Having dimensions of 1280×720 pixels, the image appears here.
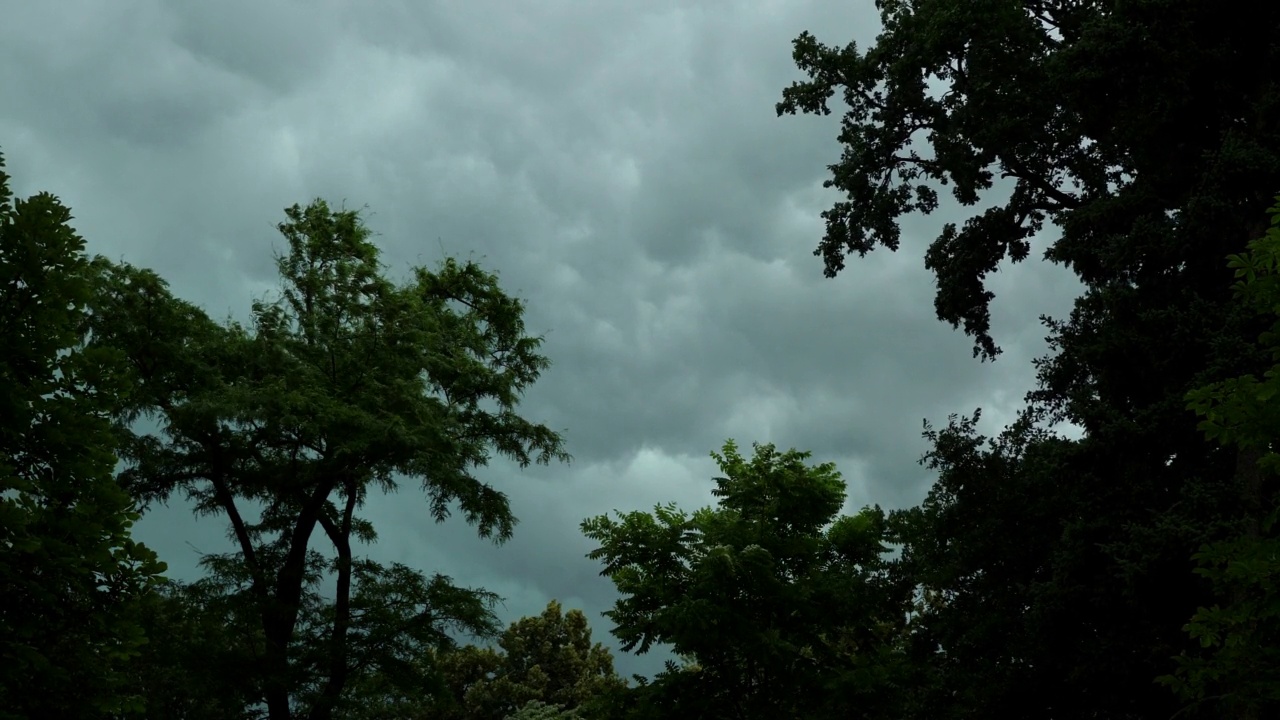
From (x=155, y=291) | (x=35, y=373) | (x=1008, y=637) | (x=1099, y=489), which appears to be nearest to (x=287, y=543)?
(x=155, y=291)

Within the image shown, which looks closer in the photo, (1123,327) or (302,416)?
(1123,327)

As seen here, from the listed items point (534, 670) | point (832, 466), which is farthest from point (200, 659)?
point (534, 670)

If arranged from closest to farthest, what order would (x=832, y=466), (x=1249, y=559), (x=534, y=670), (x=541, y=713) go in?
(x=1249, y=559) < (x=832, y=466) < (x=541, y=713) < (x=534, y=670)

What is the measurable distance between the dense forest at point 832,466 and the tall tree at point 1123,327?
0.19ft

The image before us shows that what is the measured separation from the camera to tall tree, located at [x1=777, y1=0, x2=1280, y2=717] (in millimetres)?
15406

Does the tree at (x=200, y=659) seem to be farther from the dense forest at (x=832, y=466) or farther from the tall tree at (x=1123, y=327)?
the tall tree at (x=1123, y=327)

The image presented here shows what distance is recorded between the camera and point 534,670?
51.1m

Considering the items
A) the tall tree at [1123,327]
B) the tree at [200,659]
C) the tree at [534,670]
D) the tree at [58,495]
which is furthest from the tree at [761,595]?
the tree at [534,670]

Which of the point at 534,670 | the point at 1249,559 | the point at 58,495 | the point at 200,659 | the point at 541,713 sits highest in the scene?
the point at 534,670

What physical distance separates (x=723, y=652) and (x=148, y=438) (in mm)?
13388

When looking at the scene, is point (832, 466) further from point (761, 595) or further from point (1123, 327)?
point (1123, 327)

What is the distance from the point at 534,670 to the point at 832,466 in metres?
27.3

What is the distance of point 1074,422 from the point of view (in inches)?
691

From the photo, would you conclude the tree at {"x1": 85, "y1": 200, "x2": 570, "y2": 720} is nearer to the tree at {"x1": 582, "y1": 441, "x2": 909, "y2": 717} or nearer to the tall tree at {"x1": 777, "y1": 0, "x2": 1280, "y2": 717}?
the tree at {"x1": 582, "y1": 441, "x2": 909, "y2": 717}
